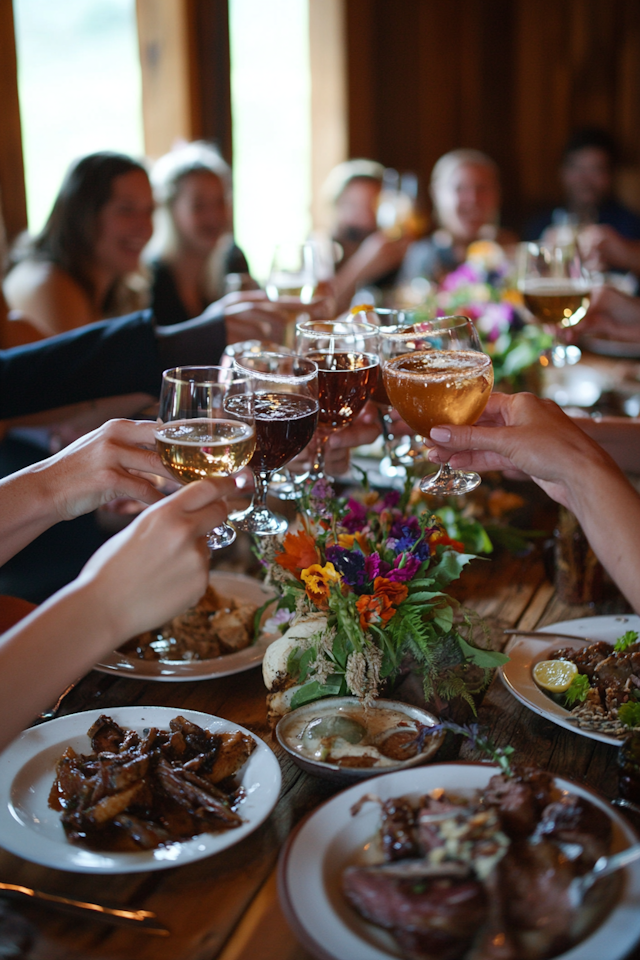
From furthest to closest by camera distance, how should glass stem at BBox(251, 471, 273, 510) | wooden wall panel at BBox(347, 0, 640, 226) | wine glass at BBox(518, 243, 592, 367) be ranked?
1. wooden wall panel at BBox(347, 0, 640, 226)
2. wine glass at BBox(518, 243, 592, 367)
3. glass stem at BBox(251, 471, 273, 510)

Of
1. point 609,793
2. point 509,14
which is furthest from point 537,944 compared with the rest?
point 509,14

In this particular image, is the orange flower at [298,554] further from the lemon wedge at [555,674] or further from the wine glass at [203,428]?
the lemon wedge at [555,674]

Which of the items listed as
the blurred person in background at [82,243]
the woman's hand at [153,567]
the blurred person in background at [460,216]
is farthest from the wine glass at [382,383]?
the blurred person in background at [460,216]

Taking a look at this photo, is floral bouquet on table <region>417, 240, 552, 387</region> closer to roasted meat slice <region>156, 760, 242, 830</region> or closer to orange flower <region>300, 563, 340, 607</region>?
orange flower <region>300, 563, 340, 607</region>

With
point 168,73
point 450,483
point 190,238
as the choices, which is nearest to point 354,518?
point 450,483

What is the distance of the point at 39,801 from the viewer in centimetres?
99

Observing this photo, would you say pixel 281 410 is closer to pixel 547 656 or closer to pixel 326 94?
pixel 547 656

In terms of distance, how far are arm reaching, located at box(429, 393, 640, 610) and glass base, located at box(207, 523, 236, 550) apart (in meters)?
0.32

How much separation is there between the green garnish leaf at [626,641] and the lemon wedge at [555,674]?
0.27 feet

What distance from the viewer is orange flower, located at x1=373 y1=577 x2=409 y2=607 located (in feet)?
3.76

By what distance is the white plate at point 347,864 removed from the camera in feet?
2.50

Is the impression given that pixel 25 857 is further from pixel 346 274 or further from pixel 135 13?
pixel 135 13

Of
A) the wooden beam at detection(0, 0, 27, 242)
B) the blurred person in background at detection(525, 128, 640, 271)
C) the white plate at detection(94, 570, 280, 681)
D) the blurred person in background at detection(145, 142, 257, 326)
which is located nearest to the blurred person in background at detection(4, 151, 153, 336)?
the wooden beam at detection(0, 0, 27, 242)

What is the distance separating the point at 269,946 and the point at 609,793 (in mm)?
468
